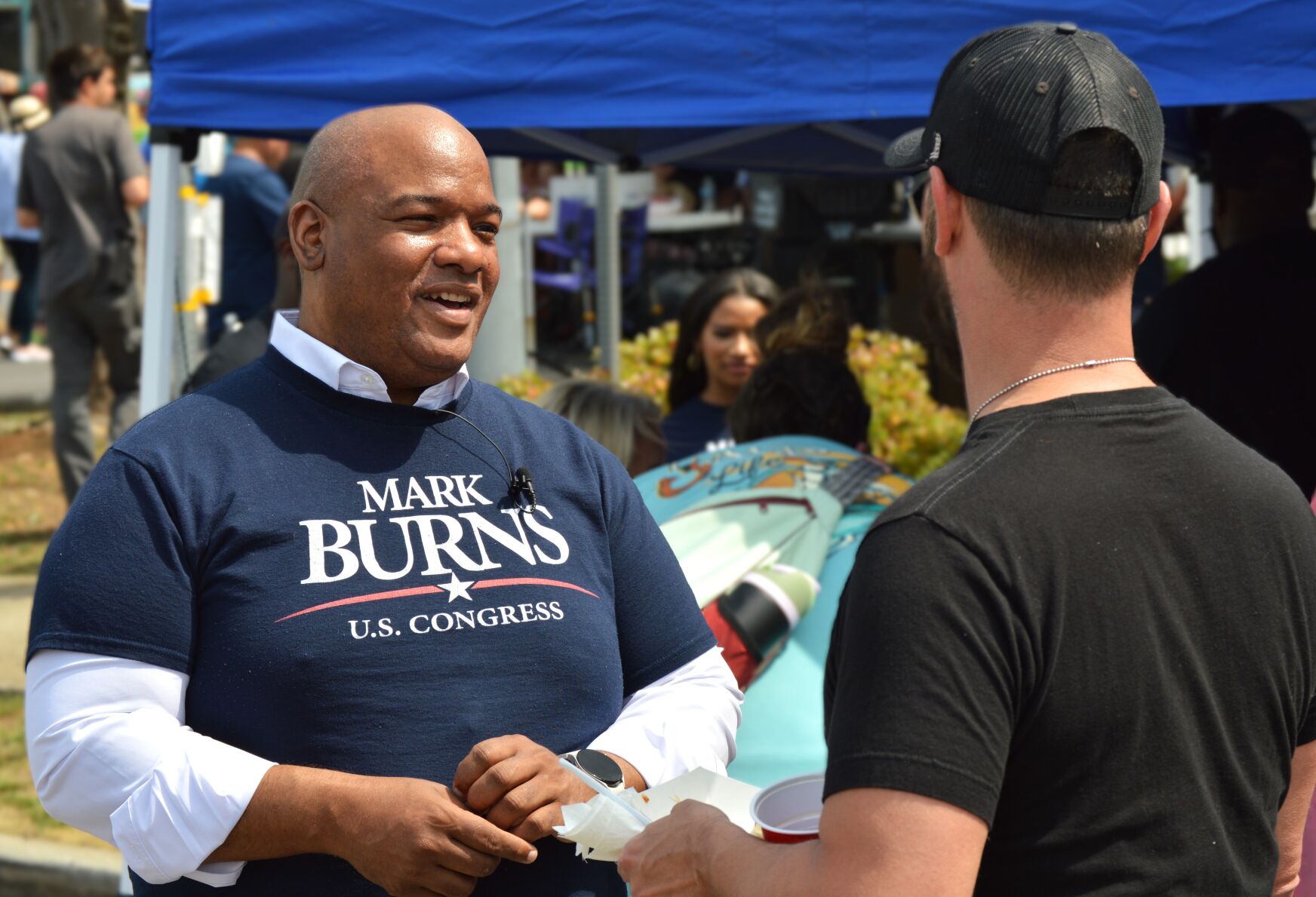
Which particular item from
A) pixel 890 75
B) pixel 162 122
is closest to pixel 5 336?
pixel 162 122

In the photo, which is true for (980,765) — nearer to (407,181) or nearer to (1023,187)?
(1023,187)

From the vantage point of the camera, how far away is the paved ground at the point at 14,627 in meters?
5.62

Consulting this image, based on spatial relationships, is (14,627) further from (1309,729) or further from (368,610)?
(1309,729)

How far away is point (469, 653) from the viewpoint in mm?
1829

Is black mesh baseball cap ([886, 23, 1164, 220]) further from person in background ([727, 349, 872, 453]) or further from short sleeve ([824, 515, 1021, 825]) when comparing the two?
person in background ([727, 349, 872, 453])

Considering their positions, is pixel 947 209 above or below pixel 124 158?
above

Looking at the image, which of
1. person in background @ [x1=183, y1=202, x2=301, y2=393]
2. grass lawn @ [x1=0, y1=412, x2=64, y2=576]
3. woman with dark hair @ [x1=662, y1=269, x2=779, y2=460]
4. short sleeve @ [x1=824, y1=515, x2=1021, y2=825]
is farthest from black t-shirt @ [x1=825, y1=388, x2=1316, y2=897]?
grass lawn @ [x1=0, y1=412, x2=64, y2=576]

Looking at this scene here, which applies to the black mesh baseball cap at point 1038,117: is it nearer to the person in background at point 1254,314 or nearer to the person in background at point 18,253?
the person in background at point 1254,314

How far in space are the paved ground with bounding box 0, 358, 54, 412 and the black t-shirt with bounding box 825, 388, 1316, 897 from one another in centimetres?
1022

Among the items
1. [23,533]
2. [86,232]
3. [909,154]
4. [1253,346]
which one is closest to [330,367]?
[909,154]

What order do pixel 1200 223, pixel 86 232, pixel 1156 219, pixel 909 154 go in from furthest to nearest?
pixel 86 232
pixel 1200 223
pixel 909 154
pixel 1156 219

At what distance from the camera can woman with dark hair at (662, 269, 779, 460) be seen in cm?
491

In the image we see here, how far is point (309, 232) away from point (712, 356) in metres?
3.10

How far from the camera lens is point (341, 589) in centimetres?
178
